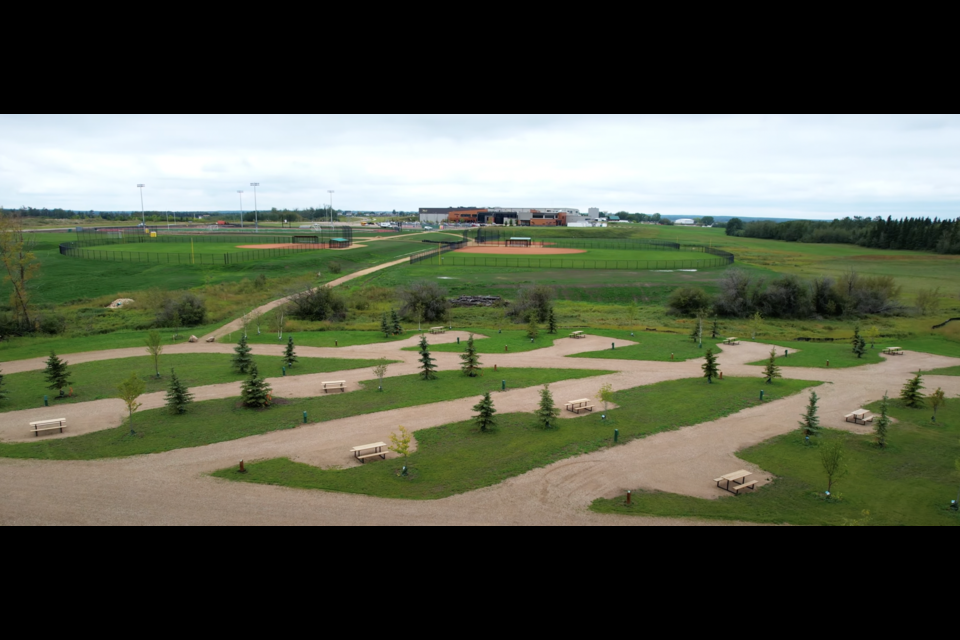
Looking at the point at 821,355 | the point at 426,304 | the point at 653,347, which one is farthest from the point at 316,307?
the point at 821,355

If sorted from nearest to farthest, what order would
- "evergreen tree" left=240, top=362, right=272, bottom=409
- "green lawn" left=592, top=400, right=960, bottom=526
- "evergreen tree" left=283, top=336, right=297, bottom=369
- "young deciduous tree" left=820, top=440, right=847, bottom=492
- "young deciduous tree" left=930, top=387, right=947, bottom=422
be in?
"green lawn" left=592, top=400, right=960, bottom=526 < "young deciduous tree" left=820, top=440, right=847, bottom=492 < "young deciduous tree" left=930, top=387, right=947, bottom=422 < "evergreen tree" left=240, top=362, right=272, bottom=409 < "evergreen tree" left=283, top=336, right=297, bottom=369

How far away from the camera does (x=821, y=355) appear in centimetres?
2969

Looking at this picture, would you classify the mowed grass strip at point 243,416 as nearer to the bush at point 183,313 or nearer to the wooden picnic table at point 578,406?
the wooden picnic table at point 578,406

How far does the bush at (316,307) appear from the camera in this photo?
1577 inches

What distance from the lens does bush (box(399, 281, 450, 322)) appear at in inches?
1572

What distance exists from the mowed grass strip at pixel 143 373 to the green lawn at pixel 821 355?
75.0 feet

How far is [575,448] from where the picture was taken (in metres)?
17.3

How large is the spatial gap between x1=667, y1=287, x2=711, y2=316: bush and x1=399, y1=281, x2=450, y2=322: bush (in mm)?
19906

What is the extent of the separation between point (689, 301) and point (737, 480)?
31.9 m

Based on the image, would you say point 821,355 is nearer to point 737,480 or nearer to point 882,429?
point 882,429

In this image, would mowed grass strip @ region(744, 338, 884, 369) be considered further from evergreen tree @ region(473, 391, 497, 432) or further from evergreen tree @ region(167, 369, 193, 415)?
evergreen tree @ region(167, 369, 193, 415)

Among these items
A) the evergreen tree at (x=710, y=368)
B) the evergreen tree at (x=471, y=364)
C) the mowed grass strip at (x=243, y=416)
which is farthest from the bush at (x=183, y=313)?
the evergreen tree at (x=710, y=368)

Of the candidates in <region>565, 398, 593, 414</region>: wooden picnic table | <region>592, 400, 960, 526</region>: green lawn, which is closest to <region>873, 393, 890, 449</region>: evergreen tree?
<region>592, 400, 960, 526</region>: green lawn

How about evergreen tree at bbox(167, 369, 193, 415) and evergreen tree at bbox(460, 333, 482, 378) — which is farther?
evergreen tree at bbox(460, 333, 482, 378)
